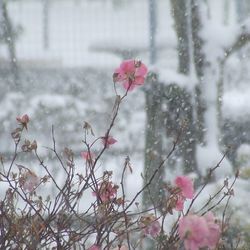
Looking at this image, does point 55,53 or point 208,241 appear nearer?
point 208,241

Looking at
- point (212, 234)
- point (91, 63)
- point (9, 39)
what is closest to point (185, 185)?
point (212, 234)

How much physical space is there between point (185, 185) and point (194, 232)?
0.94 ft

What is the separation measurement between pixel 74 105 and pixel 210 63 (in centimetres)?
349

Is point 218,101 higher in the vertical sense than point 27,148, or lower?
higher

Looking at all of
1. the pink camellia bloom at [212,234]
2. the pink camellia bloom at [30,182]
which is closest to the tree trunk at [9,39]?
the pink camellia bloom at [30,182]

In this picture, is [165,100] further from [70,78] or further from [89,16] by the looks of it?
[89,16]

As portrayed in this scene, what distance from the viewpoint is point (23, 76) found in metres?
8.85

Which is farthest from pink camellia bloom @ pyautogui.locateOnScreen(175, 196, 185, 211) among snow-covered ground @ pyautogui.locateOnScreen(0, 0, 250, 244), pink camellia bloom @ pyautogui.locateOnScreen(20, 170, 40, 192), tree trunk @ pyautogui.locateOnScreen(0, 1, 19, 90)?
tree trunk @ pyautogui.locateOnScreen(0, 1, 19, 90)

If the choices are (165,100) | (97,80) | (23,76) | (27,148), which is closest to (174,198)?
(27,148)

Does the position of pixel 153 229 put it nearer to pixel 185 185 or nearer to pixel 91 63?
pixel 185 185

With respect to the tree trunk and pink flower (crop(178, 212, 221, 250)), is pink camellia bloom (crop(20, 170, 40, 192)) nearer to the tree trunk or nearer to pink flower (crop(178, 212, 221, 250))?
pink flower (crop(178, 212, 221, 250))

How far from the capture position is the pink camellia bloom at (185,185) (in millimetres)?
1279

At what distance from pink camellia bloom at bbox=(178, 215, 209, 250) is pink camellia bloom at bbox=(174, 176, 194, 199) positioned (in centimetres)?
26

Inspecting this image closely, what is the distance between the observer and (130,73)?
1300 millimetres
